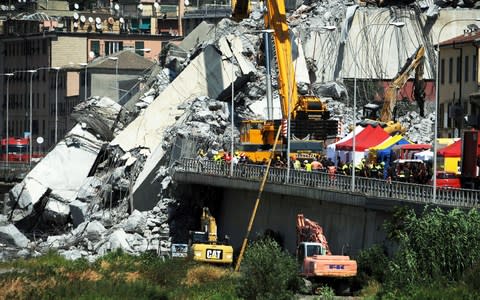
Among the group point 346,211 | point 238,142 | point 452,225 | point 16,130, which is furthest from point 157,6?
point 452,225

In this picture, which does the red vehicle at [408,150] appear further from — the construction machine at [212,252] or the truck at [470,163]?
the truck at [470,163]

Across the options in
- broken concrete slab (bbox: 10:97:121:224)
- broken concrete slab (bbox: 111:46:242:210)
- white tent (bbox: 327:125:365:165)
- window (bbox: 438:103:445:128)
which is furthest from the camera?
broken concrete slab (bbox: 10:97:121:224)

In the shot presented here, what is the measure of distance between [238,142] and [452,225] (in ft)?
135

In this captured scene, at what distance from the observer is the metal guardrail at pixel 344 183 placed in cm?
7619

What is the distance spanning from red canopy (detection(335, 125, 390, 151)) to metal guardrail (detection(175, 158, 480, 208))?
3070 millimetres

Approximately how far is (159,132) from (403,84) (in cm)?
1398

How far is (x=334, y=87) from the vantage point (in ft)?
405

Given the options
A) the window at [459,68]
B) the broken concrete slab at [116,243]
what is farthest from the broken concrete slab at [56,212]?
the window at [459,68]

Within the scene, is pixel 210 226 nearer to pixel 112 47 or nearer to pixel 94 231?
pixel 94 231

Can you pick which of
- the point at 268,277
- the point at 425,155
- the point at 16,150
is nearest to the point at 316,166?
the point at 425,155

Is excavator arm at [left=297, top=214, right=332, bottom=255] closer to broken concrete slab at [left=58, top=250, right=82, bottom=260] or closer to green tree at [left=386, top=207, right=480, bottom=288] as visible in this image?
green tree at [left=386, top=207, right=480, bottom=288]

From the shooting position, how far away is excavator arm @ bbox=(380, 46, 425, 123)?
118 meters

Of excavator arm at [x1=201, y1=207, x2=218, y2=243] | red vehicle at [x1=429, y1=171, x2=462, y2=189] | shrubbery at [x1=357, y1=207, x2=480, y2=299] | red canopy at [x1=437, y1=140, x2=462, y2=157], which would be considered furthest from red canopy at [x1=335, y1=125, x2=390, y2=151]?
shrubbery at [x1=357, y1=207, x2=480, y2=299]

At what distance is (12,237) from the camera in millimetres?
119500
